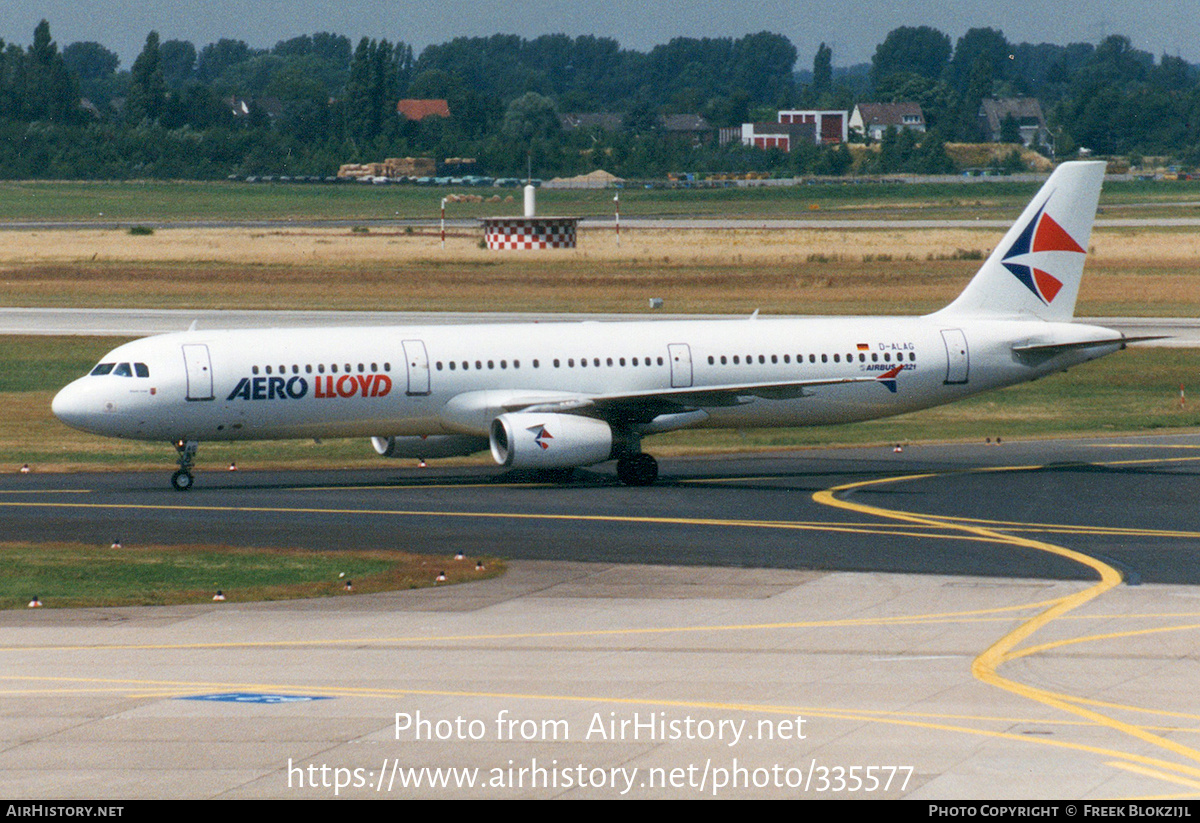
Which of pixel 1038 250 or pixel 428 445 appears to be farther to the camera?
pixel 1038 250

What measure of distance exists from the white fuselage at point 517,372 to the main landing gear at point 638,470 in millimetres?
982

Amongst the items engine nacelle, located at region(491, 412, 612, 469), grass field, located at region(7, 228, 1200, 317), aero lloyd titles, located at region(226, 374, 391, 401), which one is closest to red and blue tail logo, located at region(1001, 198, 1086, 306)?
engine nacelle, located at region(491, 412, 612, 469)

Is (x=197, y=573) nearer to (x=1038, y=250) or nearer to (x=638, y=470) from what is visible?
(x=638, y=470)

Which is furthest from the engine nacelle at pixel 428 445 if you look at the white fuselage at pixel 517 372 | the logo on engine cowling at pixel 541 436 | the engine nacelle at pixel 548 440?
the logo on engine cowling at pixel 541 436

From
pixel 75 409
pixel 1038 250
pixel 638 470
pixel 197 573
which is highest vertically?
pixel 1038 250

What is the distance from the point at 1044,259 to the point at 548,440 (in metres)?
16.5

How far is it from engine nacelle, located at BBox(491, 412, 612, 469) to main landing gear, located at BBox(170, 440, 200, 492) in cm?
784

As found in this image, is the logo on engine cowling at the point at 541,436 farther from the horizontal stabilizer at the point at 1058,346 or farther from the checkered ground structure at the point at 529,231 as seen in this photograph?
the checkered ground structure at the point at 529,231

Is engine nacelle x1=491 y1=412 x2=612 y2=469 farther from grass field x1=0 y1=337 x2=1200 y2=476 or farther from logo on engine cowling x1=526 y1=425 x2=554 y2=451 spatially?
grass field x1=0 y1=337 x2=1200 y2=476

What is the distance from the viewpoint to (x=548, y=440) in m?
43.5

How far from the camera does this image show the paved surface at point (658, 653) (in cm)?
1883

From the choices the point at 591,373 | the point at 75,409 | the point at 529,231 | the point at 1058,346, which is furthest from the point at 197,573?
the point at 529,231
